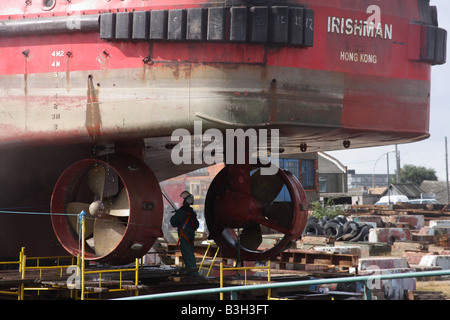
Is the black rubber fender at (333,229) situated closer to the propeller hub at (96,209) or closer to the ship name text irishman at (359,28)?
the ship name text irishman at (359,28)

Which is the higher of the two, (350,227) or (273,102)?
(273,102)

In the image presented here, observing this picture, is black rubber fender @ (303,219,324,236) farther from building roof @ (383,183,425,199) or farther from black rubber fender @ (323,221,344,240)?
building roof @ (383,183,425,199)

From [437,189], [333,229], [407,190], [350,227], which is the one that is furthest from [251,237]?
[437,189]

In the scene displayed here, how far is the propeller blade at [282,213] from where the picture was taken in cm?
1224

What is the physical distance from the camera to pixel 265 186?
41.1 ft

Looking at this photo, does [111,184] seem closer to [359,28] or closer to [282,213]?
[282,213]

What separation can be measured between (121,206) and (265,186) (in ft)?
9.73

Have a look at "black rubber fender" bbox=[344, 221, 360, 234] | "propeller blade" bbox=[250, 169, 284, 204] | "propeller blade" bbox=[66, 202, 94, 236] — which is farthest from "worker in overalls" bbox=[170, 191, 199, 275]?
"black rubber fender" bbox=[344, 221, 360, 234]

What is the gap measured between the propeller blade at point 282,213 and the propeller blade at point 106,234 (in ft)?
9.55

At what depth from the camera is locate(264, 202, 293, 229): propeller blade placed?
1224 cm

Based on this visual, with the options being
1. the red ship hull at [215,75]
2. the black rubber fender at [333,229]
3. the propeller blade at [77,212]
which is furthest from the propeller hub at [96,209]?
the black rubber fender at [333,229]
